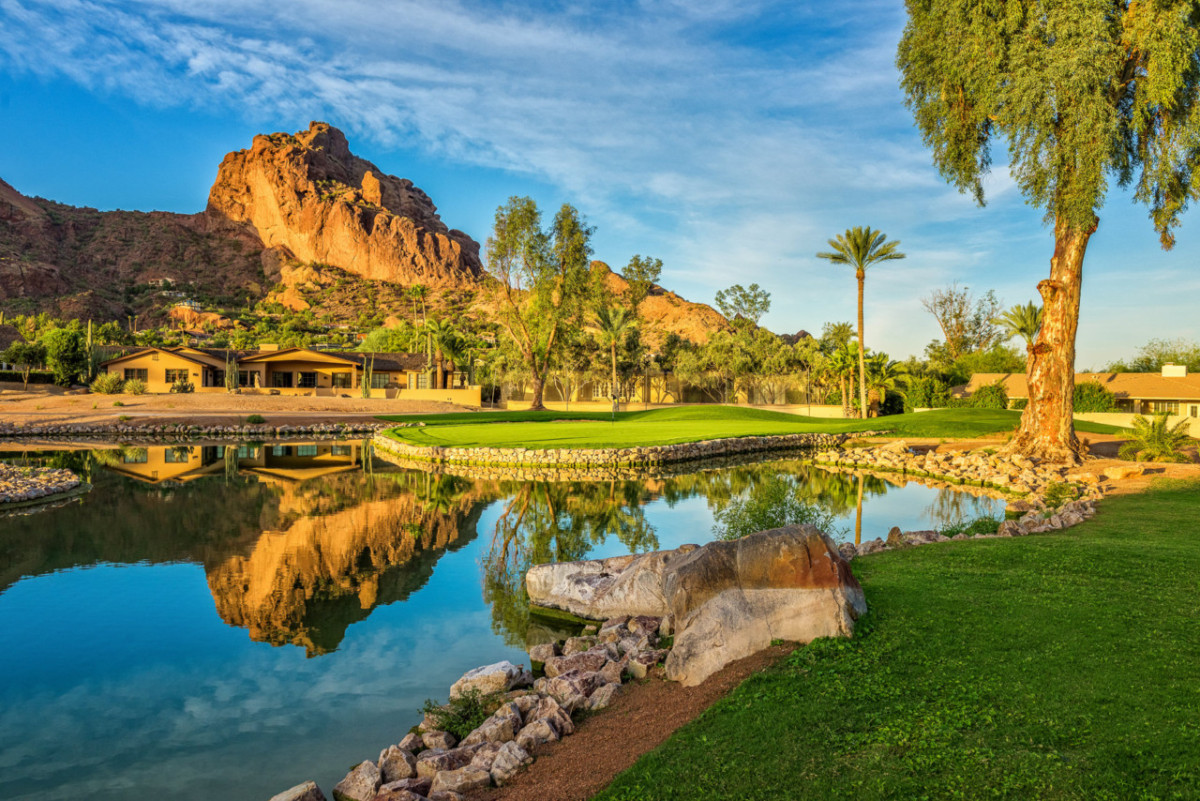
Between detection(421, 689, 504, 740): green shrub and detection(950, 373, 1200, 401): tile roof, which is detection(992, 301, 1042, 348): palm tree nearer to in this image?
detection(950, 373, 1200, 401): tile roof

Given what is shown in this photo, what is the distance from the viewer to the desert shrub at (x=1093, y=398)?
4494cm

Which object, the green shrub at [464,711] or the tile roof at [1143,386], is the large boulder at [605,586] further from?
the tile roof at [1143,386]

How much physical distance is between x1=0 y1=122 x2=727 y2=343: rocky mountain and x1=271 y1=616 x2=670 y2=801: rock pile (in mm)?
110499

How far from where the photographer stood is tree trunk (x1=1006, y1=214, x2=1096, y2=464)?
20.6 m

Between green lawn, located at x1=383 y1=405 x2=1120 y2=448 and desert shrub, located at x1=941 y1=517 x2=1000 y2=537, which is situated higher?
green lawn, located at x1=383 y1=405 x2=1120 y2=448

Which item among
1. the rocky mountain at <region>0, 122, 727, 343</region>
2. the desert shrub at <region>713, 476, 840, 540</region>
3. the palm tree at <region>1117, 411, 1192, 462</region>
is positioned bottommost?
the desert shrub at <region>713, 476, 840, 540</region>

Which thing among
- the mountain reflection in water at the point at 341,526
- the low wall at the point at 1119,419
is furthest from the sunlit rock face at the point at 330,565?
the low wall at the point at 1119,419

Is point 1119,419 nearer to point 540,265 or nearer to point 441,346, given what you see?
A: point 540,265

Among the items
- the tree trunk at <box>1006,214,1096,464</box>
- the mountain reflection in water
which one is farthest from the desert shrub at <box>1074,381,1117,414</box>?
the mountain reflection in water

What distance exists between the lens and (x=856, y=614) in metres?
6.52

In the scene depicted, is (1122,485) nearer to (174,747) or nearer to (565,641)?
(565,641)

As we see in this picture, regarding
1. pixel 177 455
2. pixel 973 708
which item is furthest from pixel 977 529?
pixel 177 455

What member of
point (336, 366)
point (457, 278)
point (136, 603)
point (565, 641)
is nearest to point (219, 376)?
point (336, 366)

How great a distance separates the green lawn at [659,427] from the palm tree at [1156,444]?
9729 millimetres
